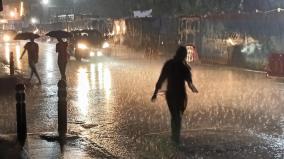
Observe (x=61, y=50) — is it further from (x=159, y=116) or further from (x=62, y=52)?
(x=159, y=116)

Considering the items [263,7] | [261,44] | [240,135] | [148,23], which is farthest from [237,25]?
[240,135]

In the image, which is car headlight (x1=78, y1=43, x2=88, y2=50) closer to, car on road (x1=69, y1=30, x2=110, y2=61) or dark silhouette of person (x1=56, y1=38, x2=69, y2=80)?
car on road (x1=69, y1=30, x2=110, y2=61)

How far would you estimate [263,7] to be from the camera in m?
34.0

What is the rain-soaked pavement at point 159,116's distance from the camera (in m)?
9.13

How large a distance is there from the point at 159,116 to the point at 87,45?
2018 cm

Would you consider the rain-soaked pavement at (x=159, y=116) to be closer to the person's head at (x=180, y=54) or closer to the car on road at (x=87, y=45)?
the person's head at (x=180, y=54)

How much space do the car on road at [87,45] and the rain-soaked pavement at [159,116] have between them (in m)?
10.2

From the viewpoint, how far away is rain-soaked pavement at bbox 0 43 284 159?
9133 millimetres

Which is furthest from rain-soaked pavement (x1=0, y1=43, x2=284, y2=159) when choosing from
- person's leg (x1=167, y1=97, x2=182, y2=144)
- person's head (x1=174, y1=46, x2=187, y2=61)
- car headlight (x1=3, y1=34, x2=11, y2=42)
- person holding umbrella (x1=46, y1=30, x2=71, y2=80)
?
car headlight (x1=3, y1=34, x2=11, y2=42)

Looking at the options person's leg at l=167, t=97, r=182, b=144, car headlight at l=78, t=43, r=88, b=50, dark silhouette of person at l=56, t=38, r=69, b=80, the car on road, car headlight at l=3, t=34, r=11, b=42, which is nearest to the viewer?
person's leg at l=167, t=97, r=182, b=144

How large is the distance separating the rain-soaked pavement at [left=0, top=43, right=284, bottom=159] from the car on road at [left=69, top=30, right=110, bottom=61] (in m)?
10.2

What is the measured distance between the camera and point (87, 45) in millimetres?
32156

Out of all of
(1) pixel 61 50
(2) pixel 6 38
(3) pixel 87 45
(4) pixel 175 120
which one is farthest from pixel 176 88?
(2) pixel 6 38

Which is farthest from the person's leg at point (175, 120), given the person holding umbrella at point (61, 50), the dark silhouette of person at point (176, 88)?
the person holding umbrella at point (61, 50)
